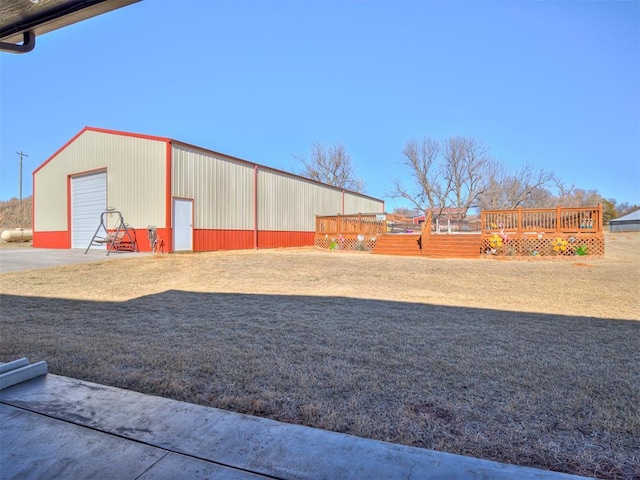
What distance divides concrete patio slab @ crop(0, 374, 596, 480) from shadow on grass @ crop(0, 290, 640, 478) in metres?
0.17

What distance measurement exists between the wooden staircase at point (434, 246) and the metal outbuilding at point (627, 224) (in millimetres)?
45094

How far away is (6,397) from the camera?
227 centimetres

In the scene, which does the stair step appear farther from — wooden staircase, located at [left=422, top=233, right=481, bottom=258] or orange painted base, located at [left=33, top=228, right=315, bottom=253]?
wooden staircase, located at [left=422, top=233, right=481, bottom=258]

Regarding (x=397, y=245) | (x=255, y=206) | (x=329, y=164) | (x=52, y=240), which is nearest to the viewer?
(x=397, y=245)

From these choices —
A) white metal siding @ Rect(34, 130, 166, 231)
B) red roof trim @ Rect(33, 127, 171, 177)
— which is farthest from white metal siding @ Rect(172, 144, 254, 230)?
red roof trim @ Rect(33, 127, 171, 177)

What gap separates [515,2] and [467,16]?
188 centimetres

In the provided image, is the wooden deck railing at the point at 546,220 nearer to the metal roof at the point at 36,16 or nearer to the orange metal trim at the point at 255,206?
the orange metal trim at the point at 255,206

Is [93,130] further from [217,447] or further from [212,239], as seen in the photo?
[217,447]

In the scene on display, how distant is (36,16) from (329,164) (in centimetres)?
3882

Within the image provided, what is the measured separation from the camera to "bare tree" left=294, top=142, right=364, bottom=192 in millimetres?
40344

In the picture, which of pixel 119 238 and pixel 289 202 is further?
pixel 289 202

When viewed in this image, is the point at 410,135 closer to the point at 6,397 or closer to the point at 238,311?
the point at 238,311

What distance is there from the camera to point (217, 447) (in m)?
1.71

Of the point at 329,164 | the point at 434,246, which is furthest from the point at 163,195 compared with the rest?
the point at 329,164
